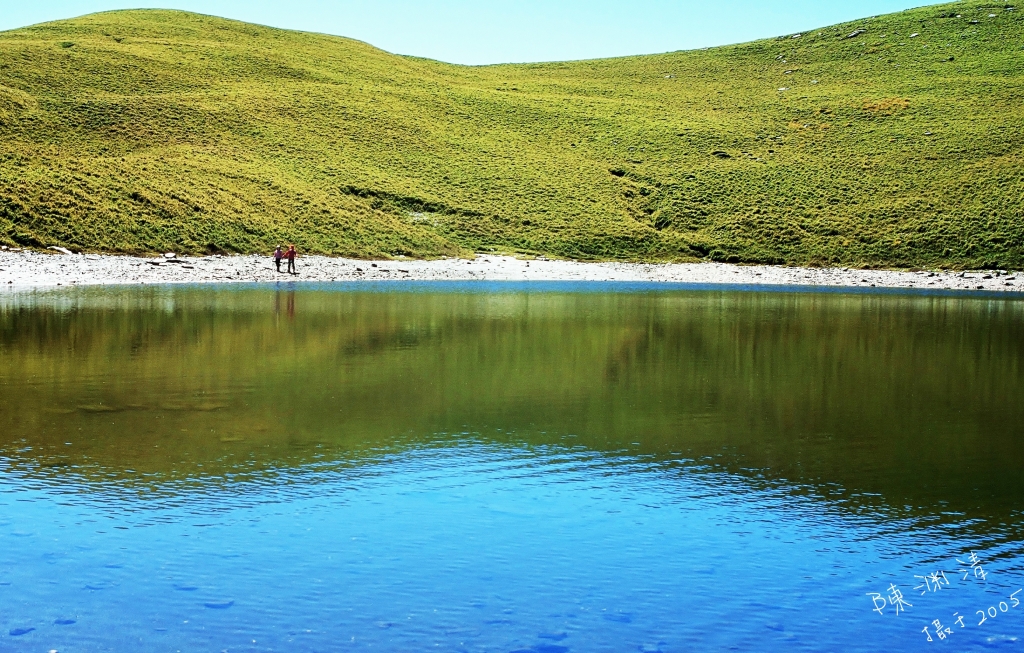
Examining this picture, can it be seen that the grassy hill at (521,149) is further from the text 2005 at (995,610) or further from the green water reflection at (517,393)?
the text 2005 at (995,610)

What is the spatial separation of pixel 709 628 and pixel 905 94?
107 m

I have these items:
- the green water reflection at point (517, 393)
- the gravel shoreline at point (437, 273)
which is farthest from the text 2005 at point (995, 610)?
the gravel shoreline at point (437, 273)

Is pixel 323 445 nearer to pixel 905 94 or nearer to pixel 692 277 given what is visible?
pixel 692 277

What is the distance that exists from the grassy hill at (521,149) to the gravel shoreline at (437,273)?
3220 mm

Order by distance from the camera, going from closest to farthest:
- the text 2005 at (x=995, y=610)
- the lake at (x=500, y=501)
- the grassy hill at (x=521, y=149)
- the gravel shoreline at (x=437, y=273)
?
the lake at (x=500, y=501) → the text 2005 at (x=995, y=610) → the gravel shoreline at (x=437, y=273) → the grassy hill at (x=521, y=149)

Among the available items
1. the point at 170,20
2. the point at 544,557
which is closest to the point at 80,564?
the point at 544,557

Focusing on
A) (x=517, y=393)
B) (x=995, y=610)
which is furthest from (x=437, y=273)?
(x=995, y=610)

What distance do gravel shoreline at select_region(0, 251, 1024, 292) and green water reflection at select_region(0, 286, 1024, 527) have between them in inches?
604

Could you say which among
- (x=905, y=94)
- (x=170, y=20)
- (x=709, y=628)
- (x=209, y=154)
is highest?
(x=170, y=20)

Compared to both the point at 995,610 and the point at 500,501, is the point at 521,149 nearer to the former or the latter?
the point at 500,501

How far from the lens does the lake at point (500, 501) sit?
284 inches

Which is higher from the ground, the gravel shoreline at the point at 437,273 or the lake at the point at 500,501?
the gravel shoreline at the point at 437,273

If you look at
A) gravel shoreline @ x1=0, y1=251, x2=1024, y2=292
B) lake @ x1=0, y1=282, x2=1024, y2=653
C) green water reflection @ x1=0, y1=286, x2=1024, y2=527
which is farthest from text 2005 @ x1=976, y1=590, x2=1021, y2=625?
gravel shoreline @ x1=0, y1=251, x2=1024, y2=292

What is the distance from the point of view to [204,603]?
24.3ft
